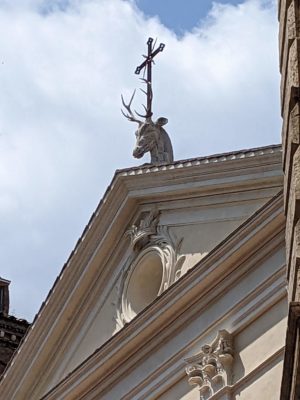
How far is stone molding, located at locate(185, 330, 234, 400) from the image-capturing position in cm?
1291

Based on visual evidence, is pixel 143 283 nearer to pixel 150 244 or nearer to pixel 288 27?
pixel 150 244

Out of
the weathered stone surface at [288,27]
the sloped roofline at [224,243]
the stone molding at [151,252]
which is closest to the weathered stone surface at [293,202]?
the weathered stone surface at [288,27]

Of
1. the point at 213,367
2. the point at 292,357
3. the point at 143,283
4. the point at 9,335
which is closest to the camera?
the point at 292,357

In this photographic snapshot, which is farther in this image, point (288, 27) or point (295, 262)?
point (288, 27)

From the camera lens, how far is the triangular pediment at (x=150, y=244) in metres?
13.3

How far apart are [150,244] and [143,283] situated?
467 millimetres

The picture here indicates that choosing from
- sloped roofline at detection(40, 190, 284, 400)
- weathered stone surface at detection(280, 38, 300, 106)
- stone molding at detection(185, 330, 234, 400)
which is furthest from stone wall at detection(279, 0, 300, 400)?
stone molding at detection(185, 330, 234, 400)

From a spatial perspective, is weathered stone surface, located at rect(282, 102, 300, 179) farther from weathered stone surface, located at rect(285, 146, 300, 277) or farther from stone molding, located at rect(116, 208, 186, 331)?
stone molding, located at rect(116, 208, 186, 331)

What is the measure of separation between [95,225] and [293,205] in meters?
9.96

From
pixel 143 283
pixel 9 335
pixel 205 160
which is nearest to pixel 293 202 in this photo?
pixel 205 160

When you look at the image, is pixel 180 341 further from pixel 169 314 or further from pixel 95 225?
pixel 95 225

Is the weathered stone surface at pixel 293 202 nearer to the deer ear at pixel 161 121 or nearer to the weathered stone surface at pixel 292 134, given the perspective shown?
the weathered stone surface at pixel 292 134

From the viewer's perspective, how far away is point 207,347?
13227 mm

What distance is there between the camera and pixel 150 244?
14750 millimetres
